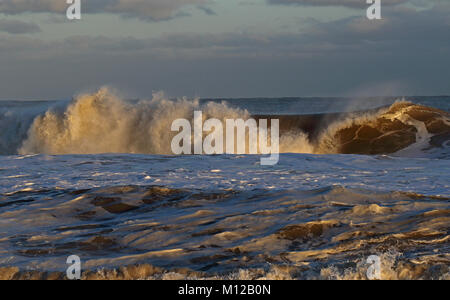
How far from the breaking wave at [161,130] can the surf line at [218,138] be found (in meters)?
0.22

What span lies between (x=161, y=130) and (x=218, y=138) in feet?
5.07

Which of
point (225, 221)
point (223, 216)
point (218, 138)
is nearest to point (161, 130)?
point (218, 138)

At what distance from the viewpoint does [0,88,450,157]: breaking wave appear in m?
16.4

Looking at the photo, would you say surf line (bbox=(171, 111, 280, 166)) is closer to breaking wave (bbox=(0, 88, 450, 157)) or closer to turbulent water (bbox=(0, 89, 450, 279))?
breaking wave (bbox=(0, 88, 450, 157))

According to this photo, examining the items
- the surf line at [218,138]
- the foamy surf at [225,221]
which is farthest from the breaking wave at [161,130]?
the foamy surf at [225,221]

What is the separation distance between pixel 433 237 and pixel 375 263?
1000 millimetres

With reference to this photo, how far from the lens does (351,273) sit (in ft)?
12.4

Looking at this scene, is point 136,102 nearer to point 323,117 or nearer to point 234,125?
point 234,125

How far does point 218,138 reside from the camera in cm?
1631

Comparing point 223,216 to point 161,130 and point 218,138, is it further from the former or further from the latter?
point 161,130

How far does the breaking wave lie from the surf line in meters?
0.22
